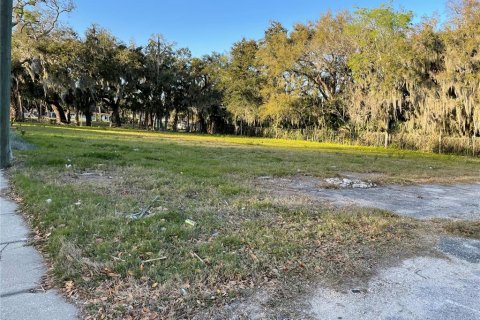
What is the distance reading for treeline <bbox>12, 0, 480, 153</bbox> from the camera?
1875 cm

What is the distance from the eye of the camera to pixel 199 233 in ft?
12.1

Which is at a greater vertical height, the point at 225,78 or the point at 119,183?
the point at 225,78

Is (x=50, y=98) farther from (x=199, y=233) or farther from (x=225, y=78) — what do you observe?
(x=199, y=233)

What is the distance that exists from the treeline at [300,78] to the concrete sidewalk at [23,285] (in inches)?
771

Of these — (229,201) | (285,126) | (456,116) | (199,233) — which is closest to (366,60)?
(456,116)

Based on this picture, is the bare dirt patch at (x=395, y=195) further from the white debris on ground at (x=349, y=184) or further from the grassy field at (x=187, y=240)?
the grassy field at (x=187, y=240)

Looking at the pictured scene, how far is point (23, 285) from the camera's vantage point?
260 centimetres

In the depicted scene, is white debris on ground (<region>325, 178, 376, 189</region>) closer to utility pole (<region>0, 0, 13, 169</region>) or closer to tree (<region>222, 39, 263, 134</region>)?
utility pole (<region>0, 0, 13, 169</region>)

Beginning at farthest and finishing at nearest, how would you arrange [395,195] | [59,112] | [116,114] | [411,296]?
1. [116,114]
2. [59,112]
3. [395,195]
4. [411,296]

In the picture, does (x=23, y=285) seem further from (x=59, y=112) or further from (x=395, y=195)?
(x=59, y=112)

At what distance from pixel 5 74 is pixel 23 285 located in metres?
5.92

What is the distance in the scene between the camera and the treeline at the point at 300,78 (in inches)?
738

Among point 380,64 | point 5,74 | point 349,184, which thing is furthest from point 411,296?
point 380,64

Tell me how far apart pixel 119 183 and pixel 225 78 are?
100ft
